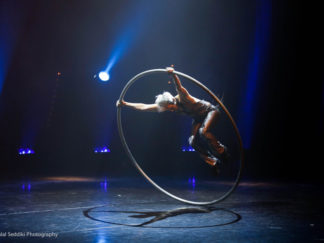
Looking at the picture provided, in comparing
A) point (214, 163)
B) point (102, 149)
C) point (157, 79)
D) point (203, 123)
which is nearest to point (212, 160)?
point (214, 163)

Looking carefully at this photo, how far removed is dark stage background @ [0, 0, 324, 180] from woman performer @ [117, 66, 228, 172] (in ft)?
19.8

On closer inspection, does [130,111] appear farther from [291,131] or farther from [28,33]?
[291,131]

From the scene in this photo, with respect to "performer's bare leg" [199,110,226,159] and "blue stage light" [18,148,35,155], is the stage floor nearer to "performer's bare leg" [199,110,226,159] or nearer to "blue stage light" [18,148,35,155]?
"performer's bare leg" [199,110,226,159]

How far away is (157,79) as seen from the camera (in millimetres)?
15289

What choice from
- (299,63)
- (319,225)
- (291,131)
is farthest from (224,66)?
(319,225)

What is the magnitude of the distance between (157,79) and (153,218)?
34.7ft

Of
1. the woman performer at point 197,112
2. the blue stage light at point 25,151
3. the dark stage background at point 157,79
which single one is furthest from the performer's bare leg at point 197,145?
the blue stage light at point 25,151

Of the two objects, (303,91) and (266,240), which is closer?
(266,240)

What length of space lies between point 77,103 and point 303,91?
10315 mm

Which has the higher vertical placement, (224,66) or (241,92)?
(224,66)

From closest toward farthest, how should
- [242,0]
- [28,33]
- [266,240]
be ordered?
[266,240] → [242,0] → [28,33]

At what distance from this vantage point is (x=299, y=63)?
547 inches

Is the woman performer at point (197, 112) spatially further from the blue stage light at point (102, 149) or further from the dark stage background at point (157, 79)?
the blue stage light at point (102, 149)

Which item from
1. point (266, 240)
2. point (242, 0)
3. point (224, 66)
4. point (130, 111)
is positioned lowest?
point (266, 240)
